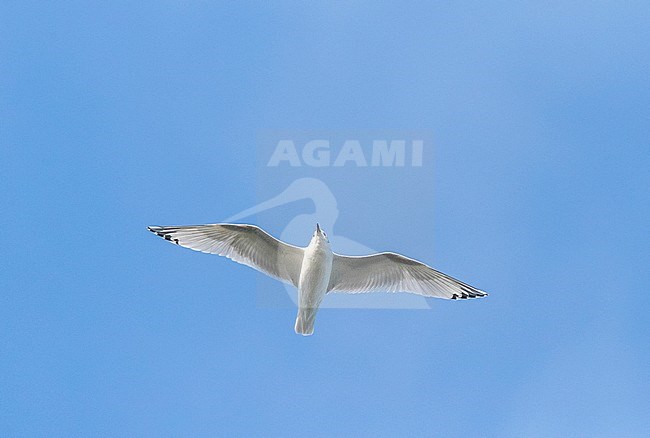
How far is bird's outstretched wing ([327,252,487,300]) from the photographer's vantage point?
11.8 m

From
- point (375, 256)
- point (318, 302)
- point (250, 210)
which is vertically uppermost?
point (250, 210)

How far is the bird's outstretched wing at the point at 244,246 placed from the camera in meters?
11.5

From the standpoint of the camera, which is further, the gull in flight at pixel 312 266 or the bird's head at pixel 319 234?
the gull in flight at pixel 312 266

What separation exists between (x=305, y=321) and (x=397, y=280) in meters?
1.63

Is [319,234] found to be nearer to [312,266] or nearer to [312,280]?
[312,266]

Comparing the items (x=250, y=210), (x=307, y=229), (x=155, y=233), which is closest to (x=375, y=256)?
(x=307, y=229)

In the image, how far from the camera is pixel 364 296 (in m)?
12.3

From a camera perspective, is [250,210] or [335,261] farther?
[250,210]

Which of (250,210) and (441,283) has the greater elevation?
(250,210)

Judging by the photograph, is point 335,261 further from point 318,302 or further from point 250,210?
point 250,210

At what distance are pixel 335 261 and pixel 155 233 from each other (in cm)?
279

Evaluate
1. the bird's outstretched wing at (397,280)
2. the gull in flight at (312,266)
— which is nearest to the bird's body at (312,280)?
the gull in flight at (312,266)

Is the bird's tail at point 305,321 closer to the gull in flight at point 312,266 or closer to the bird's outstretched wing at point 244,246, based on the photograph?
the gull in flight at point 312,266

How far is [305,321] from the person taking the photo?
11328mm
